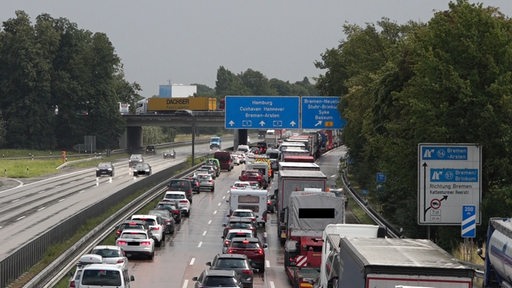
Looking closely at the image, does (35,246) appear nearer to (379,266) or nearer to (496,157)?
(496,157)

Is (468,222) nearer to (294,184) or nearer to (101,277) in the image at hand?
(101,277)

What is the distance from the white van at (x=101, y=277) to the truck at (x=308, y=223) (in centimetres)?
986

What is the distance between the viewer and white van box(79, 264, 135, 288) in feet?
92.1

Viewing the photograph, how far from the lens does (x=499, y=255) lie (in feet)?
68.5

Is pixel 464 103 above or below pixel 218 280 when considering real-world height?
above

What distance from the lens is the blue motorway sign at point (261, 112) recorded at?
8250cm

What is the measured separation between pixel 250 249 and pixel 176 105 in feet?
363

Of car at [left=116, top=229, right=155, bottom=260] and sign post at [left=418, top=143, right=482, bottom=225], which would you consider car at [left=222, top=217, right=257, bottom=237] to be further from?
sign post at [left=418, top=143, right=482, bottom=225]

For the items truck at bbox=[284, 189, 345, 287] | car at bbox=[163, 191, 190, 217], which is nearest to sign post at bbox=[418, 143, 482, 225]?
truck at bbox=[284, 189, 345, 287]

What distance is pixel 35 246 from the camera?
36.3 m

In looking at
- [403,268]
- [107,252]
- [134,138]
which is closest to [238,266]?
[107,252]

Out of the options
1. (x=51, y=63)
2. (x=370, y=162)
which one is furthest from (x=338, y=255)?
(x=51, y=63)

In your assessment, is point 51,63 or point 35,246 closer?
point 35,246

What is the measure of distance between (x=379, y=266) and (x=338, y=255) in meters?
5.41
